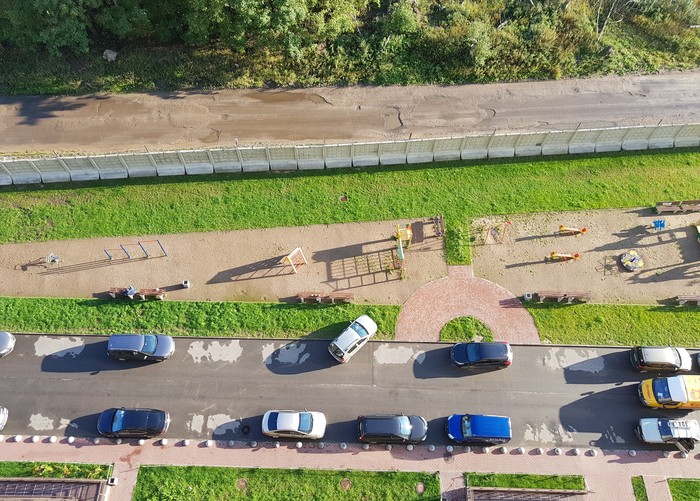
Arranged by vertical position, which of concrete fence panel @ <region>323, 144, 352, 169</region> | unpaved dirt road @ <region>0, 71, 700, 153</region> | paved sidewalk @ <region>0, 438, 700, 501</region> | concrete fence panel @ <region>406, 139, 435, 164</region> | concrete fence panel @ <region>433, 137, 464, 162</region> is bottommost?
paved sidewalk @ <region>0, 438, 700, 501</region>

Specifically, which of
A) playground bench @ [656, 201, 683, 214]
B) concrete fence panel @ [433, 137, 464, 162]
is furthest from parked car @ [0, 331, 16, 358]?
playground bench @ [656, 201, 683, 214]

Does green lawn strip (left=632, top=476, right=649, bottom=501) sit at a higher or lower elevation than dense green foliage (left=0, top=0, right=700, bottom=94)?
lower

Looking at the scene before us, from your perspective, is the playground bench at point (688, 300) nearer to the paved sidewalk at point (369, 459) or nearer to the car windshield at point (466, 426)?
the paved sidewalk at point (369, 459)

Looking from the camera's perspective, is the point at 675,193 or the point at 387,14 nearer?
the point at 675,193

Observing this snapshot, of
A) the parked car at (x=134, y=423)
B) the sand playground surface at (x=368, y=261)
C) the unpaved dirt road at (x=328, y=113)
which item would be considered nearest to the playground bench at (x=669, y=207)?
the sand playground surface at (x=368, y=261)

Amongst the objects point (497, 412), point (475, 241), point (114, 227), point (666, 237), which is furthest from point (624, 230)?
point (114, 227)

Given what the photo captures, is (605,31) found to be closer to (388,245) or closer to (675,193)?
(675,193)

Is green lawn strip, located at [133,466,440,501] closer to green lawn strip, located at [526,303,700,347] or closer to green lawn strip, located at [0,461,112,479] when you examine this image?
green lawn strip, located at [0,461,112,479]
